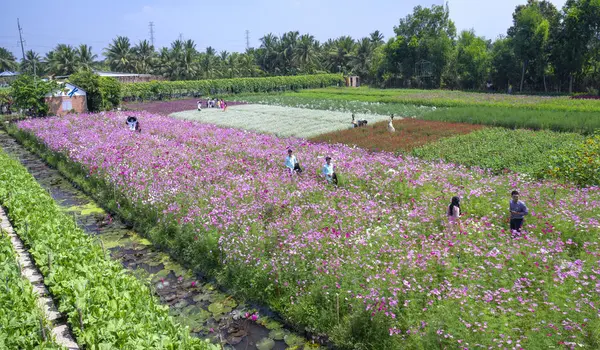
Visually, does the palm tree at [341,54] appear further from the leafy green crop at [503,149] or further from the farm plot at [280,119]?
the leafy green crop at [503,149]

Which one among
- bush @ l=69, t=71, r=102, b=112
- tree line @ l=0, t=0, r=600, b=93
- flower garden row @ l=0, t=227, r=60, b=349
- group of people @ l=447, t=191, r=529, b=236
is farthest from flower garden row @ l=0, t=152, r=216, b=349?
tree line @ l=0, t=0, r=600, b=93

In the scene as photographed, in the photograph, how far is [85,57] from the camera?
7044 cm

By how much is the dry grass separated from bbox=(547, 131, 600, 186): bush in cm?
673

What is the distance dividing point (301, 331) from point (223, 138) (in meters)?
16.1

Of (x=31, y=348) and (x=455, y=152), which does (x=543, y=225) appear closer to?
(x=455, y=152)

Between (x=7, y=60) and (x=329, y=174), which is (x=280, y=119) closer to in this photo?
(x=329, y=174)

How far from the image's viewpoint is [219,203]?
12344 millimetres

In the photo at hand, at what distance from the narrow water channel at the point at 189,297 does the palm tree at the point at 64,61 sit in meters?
61.3

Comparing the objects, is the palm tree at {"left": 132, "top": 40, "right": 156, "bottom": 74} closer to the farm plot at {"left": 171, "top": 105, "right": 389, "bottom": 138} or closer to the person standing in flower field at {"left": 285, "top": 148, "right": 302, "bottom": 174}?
the farm plot at {"left": 171, "top": 105, "right": 389, "bottom": 138}

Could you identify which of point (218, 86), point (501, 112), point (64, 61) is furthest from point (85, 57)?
point (501, 112)

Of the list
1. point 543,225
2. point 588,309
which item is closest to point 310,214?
point 543,225

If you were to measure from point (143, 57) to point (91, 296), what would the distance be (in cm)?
7911

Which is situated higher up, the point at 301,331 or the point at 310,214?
the point at 310,214

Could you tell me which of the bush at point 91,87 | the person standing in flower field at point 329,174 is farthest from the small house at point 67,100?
the person standing in flower field at point 329,174
